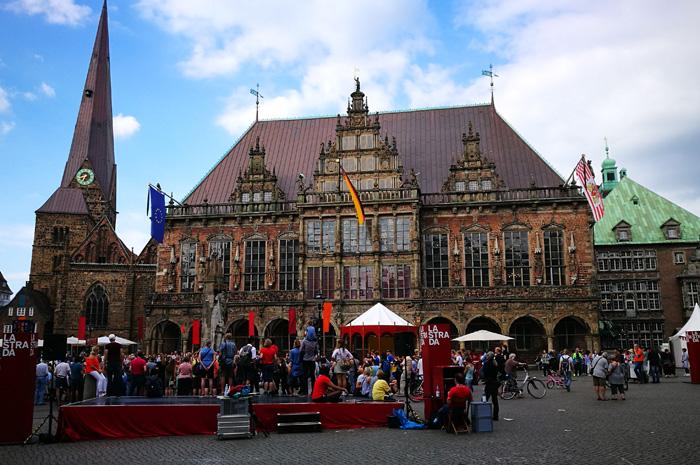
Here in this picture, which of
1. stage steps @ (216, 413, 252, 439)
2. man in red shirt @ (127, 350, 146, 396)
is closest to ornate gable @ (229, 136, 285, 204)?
man in red shirt @ (127, 350, 146, 396)

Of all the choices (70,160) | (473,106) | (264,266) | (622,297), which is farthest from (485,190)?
(70,160)

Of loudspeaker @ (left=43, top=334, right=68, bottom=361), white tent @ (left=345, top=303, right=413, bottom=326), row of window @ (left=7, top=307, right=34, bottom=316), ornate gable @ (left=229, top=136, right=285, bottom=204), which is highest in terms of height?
ornate gable @ (left=229, top=136, right=285, bottom=204)

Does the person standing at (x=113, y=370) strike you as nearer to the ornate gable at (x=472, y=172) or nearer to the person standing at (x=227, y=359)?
the person standing at (x=227, y=359)

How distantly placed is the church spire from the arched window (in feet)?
53.2

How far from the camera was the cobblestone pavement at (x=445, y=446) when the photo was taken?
10.0 metres

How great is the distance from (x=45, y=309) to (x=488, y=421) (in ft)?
167

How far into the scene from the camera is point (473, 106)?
45.8m

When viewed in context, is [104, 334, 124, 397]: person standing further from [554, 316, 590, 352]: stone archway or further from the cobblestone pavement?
[554, 316, 590, 352]: stone archway

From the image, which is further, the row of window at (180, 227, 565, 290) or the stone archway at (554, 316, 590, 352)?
the row of window at (180, 227, 565, 290)

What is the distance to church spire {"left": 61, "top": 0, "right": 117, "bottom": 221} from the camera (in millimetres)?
65562

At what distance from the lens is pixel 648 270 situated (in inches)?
1925

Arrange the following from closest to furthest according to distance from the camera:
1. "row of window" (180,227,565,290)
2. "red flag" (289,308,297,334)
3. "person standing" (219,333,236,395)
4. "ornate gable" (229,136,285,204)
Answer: "person standing" (219,333,236,395)
"red flag" (289,308,297,334)
"row of window" (180,227,565,290)
"ornate gable" (229,136,285,204)

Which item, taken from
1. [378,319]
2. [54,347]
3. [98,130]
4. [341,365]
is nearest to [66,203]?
[98,130]

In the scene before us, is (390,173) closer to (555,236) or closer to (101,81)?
(555,236)
